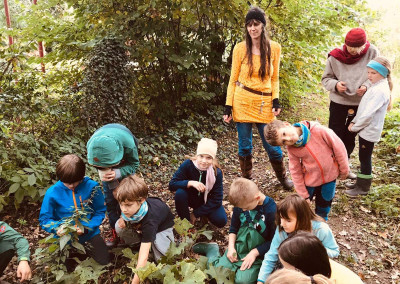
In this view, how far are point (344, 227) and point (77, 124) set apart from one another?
3808mm

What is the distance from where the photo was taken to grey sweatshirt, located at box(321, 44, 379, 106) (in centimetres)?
348

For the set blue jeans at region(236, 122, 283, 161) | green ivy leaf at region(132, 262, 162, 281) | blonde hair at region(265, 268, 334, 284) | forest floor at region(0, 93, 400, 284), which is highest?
blonde hair at region(265, 268, 334, 284)

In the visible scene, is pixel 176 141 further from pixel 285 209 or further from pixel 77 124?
pixel 285 209

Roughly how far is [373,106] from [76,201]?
128 inches

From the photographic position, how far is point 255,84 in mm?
3479

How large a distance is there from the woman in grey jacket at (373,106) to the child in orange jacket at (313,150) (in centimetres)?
84

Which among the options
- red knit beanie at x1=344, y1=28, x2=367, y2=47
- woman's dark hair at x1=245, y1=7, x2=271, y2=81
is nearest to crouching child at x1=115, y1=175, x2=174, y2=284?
woman's dark hair at x1=245, y1=7, x2=271, y2=81

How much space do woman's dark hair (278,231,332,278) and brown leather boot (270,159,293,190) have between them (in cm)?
191

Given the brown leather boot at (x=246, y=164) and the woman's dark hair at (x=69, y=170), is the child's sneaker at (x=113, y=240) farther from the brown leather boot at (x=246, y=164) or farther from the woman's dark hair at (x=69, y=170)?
the brown leather boot at (x=246, y=164)

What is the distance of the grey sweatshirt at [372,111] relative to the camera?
321 centimetres

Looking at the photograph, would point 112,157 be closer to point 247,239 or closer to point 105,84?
point 247,239

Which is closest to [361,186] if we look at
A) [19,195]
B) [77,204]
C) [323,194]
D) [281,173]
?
[281,173]

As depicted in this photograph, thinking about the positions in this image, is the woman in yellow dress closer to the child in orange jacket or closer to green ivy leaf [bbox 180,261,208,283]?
the child in orange jacket

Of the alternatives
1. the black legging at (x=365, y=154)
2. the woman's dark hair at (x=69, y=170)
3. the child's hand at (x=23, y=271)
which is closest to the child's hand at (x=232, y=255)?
the woman's dark hair at (x=69, y=170)
